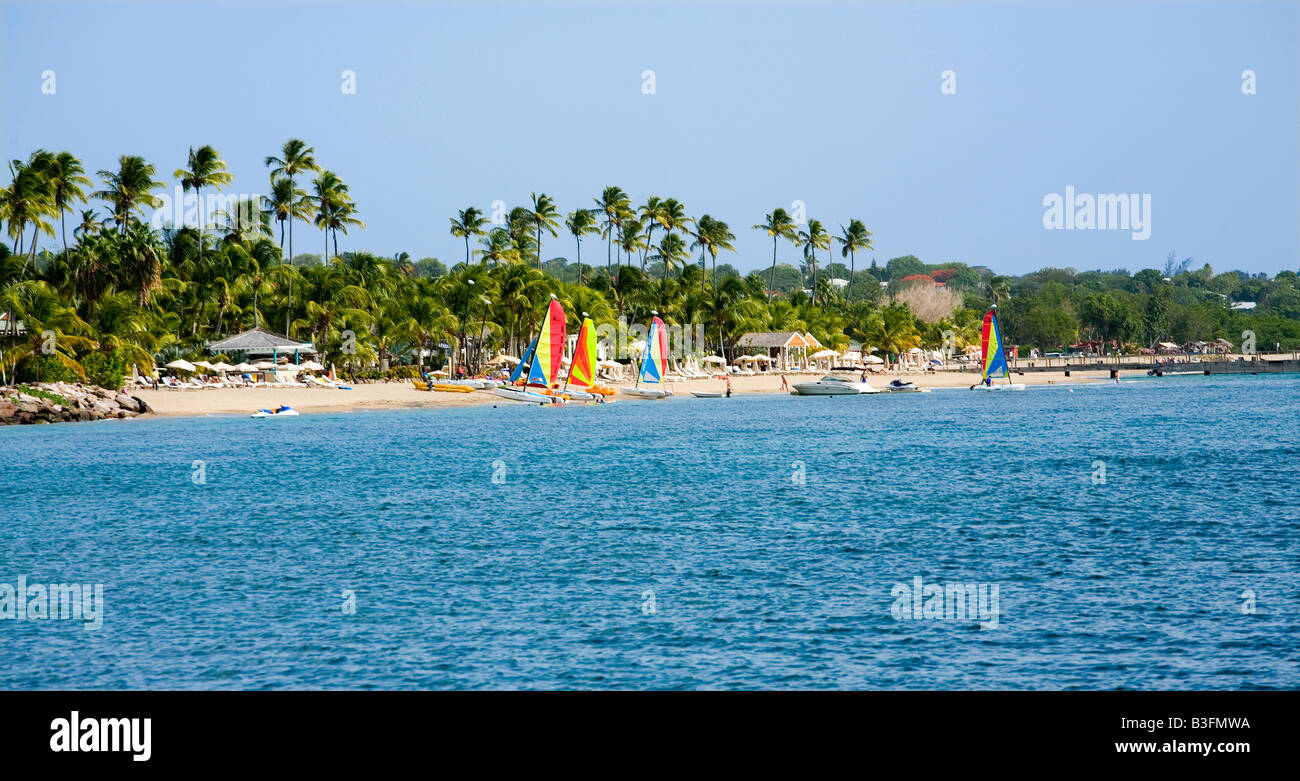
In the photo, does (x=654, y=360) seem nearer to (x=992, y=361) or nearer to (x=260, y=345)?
(x=260, y=345)

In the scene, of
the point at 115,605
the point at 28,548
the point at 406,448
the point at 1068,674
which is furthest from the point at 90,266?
the point at 1068,674

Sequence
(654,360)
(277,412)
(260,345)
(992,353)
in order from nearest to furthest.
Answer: (277,412), (260,345), (654,360), (992,353)

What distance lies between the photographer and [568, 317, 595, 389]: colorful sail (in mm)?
74375

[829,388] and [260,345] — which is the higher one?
[260,345]

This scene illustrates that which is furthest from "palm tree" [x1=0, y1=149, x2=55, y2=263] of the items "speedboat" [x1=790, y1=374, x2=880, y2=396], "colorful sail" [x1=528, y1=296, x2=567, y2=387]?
"speedboat" [x1=790, y1=374, x2=880, y2=396]

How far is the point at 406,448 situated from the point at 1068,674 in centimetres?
3801

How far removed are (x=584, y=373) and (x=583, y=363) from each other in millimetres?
818

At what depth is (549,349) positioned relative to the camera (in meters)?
69.8

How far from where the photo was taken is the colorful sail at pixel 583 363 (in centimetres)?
7438

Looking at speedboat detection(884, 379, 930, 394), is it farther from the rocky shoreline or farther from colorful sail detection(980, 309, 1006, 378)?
the rocky shoreline

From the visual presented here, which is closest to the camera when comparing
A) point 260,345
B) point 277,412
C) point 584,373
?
point 277,412

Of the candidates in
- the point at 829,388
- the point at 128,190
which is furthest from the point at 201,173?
the point at 829,388

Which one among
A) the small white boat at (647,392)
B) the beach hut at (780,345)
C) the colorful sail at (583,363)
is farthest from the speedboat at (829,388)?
the colorful sail at (583,363)

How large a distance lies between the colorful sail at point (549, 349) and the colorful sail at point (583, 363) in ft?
7.62
